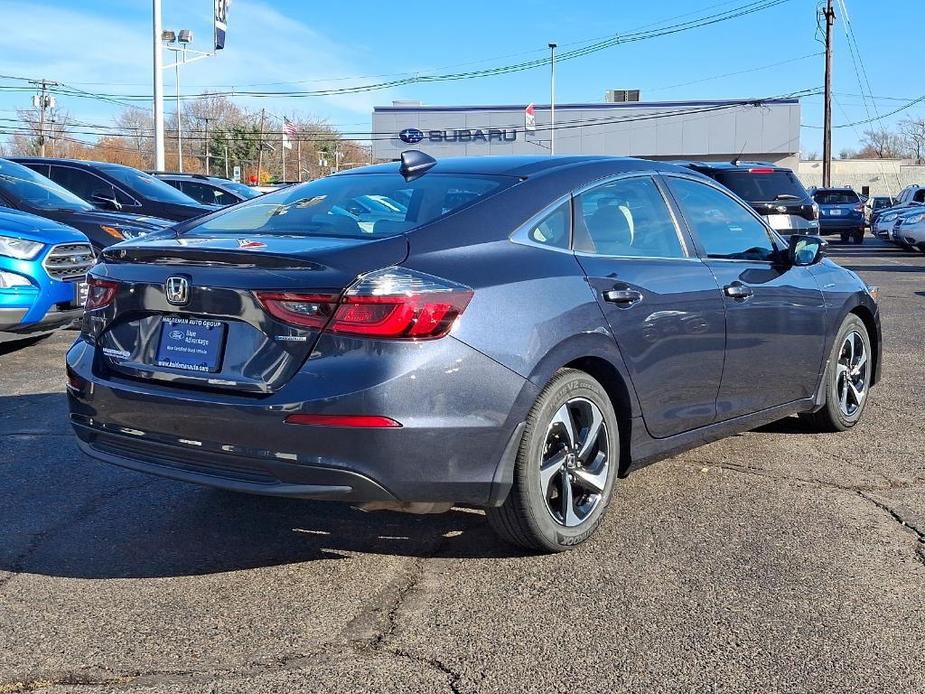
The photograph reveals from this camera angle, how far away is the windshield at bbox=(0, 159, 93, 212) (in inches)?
411

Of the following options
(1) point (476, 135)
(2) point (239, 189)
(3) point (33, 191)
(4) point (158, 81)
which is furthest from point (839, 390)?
(1) point (476, 135)

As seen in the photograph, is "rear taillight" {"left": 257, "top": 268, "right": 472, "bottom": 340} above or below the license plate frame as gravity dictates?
above

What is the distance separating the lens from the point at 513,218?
4.00 metres

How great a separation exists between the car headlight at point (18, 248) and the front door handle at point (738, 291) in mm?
5541

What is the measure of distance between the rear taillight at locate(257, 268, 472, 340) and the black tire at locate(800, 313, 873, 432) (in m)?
3.21

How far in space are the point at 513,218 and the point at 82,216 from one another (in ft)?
25.7

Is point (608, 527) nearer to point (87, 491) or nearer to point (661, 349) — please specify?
point (661, 349)

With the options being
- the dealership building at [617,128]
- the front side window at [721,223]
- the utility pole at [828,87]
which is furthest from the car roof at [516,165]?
the dealership building at [617,128]

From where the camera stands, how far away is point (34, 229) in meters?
8.17

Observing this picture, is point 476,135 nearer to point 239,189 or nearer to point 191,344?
point 239,189

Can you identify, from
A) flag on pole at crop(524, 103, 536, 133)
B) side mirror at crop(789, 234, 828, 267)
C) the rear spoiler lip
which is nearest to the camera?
the rear spoiler lip

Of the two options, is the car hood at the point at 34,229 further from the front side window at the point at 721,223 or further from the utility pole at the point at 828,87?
the utility pole at the point at 828,87

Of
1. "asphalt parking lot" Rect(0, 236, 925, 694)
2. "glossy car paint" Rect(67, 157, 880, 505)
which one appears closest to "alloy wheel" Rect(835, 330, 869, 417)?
"asphalt parking lot" Rect(0, 236, 925, 694)

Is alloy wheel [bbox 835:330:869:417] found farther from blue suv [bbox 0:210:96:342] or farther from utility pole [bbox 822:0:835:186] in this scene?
utility pole [bbox 822:0:835:186]
